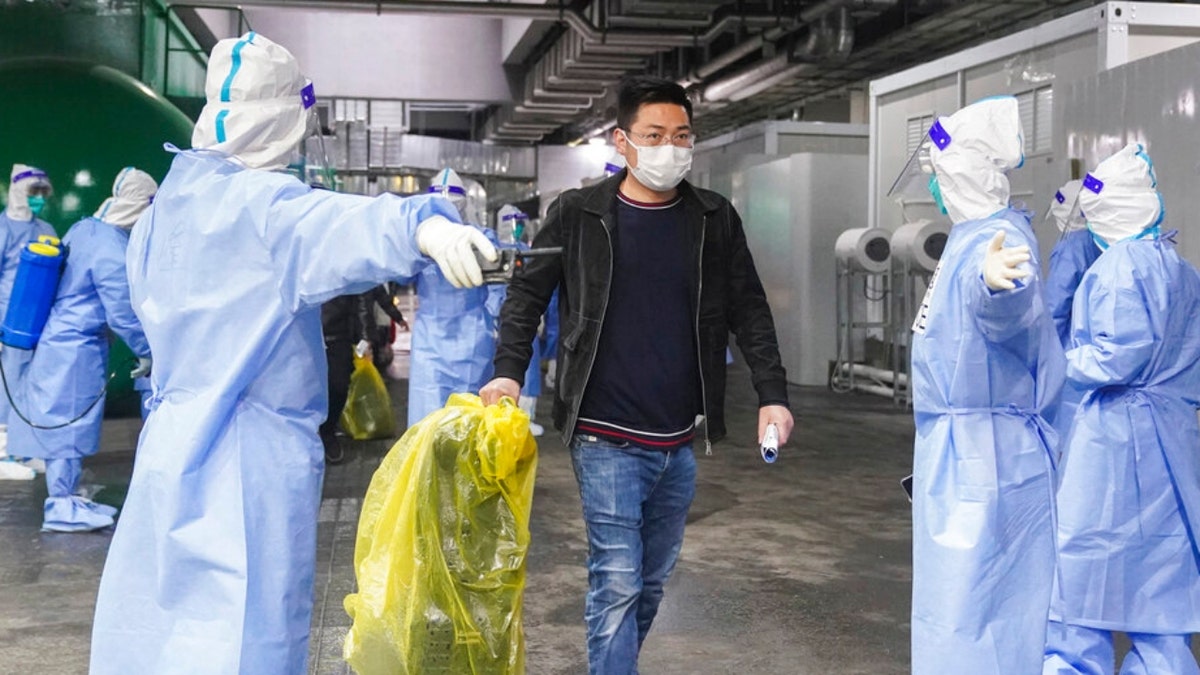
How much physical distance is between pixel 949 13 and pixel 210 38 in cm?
870

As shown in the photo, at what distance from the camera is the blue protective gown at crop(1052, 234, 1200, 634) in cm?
349

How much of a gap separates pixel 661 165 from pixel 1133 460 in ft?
5.14

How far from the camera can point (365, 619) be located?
3.11 meters

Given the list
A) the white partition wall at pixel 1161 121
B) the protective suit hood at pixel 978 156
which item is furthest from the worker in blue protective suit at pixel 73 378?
the white partition wall at pixel 1161 121

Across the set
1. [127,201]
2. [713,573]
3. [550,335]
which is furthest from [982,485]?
[550,335]

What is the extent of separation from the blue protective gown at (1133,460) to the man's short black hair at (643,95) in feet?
4.21

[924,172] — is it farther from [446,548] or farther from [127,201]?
[127,201]

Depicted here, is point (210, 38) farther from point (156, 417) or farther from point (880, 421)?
point (156, 417)

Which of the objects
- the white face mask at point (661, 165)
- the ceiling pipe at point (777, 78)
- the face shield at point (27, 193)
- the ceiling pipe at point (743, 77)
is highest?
the ceiling pipe at point (743, 77)

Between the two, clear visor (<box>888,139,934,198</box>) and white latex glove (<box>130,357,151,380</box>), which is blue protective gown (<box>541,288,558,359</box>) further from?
clear visor (<box>888,139,934,198</box>)

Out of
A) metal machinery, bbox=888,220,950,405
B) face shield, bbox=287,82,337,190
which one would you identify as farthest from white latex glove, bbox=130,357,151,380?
metal machinery, bbox=888,220,950,405

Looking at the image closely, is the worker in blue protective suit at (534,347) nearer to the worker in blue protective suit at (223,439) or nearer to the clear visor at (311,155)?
the clear visor at (311,155)

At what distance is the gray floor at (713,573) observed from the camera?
167 inches

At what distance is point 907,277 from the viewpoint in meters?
10.3
